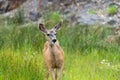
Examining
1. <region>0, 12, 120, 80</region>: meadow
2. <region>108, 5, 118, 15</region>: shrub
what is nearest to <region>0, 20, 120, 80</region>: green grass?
<region>0, 12, 120, 80</region>: meadow

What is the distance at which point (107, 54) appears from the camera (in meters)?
11.3

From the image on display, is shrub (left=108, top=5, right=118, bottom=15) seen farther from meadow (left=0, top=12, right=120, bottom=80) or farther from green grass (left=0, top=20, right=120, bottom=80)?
green grass (left=0, top=20, right=120, bottom=80)

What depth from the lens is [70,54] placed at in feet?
37.7

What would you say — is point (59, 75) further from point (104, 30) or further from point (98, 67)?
point (104, 30)

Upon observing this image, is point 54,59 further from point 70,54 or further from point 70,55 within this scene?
point 70,54

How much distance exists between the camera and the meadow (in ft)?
28.7

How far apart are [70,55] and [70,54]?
0.49ft

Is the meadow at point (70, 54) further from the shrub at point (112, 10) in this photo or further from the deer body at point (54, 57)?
the shrub at point (112, 10)

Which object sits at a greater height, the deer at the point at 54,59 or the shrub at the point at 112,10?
the deer at the point at 54,59

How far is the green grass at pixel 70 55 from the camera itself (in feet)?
28.7

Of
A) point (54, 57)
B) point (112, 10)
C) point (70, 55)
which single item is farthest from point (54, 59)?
point (112, 10)

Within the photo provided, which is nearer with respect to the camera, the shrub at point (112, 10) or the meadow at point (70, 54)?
the meadow at point (70, 54)

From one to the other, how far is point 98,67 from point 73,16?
758 cm

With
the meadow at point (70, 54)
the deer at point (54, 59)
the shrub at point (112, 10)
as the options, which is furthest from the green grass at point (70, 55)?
the shrub at point (112, 10)
